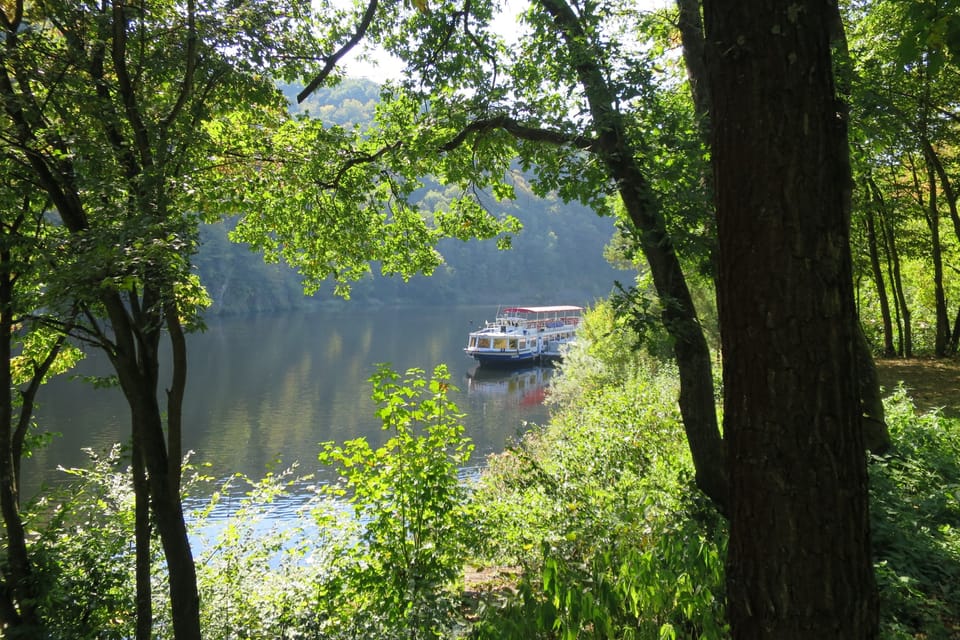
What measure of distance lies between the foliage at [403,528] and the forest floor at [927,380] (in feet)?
19.4

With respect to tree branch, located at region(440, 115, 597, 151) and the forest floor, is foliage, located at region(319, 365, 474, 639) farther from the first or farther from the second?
the forest floor

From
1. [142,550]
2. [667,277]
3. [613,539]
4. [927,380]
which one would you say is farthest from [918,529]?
[927,380]

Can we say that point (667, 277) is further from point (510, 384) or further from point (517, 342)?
point (517, 342)

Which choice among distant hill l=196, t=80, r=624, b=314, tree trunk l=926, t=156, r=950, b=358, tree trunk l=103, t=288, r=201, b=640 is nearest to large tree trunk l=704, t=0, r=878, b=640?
tree trunk l=103, t=288, r=201, b=640

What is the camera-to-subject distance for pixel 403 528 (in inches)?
163

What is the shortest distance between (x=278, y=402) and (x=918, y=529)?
20887 mm

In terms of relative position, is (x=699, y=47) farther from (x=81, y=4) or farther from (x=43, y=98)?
(x=43, y=98)

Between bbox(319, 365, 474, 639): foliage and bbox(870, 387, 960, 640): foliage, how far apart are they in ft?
7.63

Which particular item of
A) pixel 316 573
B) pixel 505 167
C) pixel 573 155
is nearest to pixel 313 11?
pixel 505 167

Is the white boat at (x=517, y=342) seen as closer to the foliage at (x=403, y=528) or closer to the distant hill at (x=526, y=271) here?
the foliage at (x=403, y=528)

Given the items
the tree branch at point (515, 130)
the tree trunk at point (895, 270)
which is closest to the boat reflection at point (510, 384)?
the tree trunk at point (895, 270)

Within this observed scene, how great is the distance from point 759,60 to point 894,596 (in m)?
2.80

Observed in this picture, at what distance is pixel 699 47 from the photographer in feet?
17.0

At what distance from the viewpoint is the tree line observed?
1.66 meters
